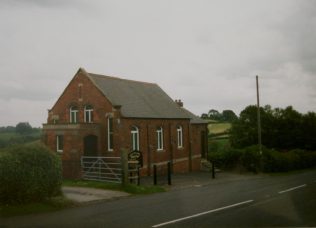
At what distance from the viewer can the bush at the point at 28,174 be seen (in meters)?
15.1

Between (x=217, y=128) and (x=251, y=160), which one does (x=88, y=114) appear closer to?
(x=251, y=160)

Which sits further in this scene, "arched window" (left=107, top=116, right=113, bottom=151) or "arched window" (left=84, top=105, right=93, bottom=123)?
"arched window" (left=84, top=105, right=93, bottom=123)

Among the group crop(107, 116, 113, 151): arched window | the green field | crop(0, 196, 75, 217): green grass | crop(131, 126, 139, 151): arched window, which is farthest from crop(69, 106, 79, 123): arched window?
crop(0, 196, 75, 217): green grass

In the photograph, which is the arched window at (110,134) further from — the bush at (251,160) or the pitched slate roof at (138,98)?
the bush at (251,160)

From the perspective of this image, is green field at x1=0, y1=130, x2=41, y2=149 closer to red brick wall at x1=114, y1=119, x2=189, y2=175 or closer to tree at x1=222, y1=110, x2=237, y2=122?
red brick wall at x1=114, y1=119, x2=189, y2=175

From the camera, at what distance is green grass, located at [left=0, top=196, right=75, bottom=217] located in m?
14.2

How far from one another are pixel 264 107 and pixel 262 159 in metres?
30.3

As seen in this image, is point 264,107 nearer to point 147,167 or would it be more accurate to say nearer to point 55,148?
point 147,167

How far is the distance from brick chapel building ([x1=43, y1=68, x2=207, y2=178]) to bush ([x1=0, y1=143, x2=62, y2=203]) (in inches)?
419

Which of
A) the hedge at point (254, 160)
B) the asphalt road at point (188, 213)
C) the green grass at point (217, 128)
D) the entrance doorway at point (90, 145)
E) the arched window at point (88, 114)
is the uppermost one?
the green grass at point (217, 128)

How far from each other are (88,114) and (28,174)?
59.4 ft

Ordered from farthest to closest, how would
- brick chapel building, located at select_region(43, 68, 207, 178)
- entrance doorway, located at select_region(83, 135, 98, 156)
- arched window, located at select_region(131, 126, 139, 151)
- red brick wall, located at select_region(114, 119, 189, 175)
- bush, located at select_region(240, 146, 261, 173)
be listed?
bush, located at select_region(240, 146, 261, 173) → arched window, located at select_region(131, 126, 139, 151) → red brick wall, located at select_region(114, 119, 189, 175) → entrance doorway, located at select_region(83, 135, 98, 156) → brick chapel building, located at select_region(43, 68, 207, 178)

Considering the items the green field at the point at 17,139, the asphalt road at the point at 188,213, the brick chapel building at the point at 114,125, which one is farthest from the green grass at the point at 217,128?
the asphalt road at the point at 188,213

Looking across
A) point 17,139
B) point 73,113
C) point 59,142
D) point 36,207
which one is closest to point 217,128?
point 17,139
